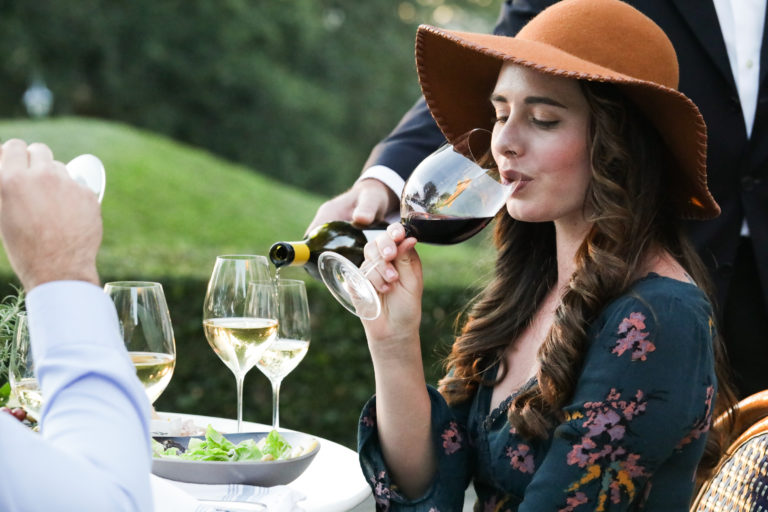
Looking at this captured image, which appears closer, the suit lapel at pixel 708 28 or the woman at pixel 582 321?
the woman at pixel 582 321

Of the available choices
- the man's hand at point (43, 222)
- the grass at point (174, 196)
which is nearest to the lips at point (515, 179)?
the man's hand at point (43, 222)

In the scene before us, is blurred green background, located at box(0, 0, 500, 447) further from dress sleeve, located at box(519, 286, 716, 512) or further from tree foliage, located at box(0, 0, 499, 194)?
dress sleeve, located at box(519, 286, 716, 512)

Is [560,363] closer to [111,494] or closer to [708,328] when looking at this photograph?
[708,328]

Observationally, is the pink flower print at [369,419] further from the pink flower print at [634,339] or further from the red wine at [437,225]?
the pink flower print at [634,339]

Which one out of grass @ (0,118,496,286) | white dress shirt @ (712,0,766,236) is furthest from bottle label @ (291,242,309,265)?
grass @ (0,118,496,286)

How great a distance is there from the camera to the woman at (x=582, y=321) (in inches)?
77.9

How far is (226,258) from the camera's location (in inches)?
91.3

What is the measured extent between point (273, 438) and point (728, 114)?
5.84 ft

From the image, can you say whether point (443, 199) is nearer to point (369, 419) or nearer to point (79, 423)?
point (369, 419)

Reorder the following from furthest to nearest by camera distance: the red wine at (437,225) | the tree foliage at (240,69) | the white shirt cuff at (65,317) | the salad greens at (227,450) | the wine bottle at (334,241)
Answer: the tree foliage at (240,69) → the wine bottle at (334,241) → the red wine at (437,225) → the salad greens at (227,450) → the white shirt cuff at (65,317)

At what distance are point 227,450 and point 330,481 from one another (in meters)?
0.33

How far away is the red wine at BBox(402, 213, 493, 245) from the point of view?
7.30 feet

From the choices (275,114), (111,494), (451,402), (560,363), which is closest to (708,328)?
(560,363)

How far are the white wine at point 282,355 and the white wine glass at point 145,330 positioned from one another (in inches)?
14.1
